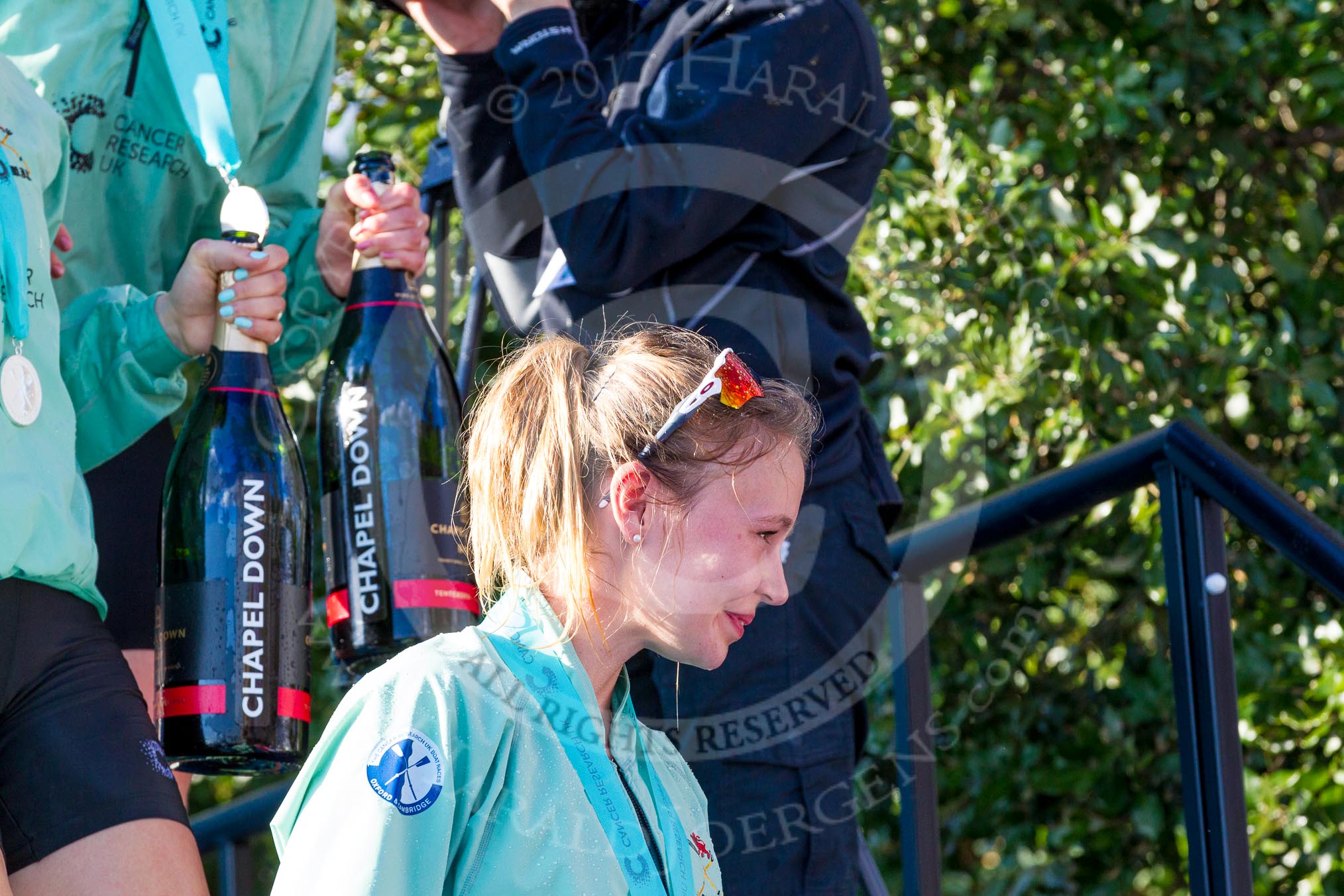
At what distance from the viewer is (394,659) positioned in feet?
4.64

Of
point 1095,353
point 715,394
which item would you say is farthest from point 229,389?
point 1095,353

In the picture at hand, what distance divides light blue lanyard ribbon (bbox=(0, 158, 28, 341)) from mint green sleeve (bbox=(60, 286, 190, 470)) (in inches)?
10.3

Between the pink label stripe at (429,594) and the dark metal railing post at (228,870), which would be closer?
the pink label stripe at (429,594)

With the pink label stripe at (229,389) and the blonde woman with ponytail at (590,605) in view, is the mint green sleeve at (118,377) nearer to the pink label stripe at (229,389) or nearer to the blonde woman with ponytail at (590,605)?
the pink label stripe at (229,389)

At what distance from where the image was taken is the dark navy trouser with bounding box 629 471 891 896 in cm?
183

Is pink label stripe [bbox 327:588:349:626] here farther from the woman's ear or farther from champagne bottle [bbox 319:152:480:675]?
the woman's ear

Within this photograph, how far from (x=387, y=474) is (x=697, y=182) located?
0.52 m

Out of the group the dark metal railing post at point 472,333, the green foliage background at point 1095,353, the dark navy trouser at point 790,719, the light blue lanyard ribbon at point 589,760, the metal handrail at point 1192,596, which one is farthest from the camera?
the green foliage background at point 1095,353

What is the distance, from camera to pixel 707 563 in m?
1.59

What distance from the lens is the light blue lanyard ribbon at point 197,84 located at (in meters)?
2.05

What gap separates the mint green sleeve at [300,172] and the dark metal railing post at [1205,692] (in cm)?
115

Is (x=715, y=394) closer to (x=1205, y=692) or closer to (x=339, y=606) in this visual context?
(x=339, y=606)

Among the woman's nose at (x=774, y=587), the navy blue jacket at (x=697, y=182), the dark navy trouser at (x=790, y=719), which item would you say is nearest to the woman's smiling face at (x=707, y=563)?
the woman's nose at (x=774, y=587)

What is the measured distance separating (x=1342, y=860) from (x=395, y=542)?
2151mm
